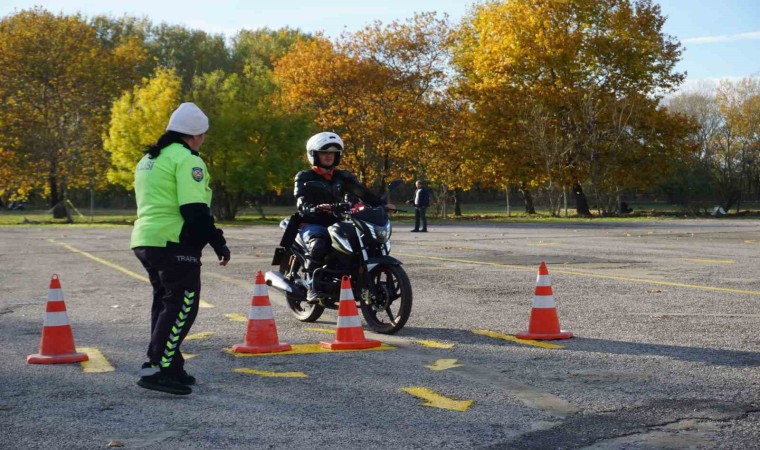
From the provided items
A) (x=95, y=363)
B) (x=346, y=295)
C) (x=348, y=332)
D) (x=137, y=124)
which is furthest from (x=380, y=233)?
(x=137, y=124)

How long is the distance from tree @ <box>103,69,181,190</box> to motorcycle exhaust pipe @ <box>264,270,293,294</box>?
1432 inches

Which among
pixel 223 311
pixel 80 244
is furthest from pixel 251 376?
pixel 80 244

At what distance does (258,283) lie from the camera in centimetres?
784

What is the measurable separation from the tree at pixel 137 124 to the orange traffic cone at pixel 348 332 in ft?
126

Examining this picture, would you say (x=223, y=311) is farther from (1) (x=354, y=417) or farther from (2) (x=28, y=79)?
(2) (x=28, y=79)

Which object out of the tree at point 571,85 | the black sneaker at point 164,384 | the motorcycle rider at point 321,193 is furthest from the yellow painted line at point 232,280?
the tree at point 571,85

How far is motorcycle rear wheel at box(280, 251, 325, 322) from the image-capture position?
945cm

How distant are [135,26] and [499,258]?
202 feet

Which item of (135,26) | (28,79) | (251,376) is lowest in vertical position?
→ (251,376)

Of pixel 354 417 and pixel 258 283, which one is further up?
pixel 258 283

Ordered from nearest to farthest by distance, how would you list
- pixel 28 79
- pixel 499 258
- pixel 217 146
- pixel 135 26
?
pixel 499 258
pixel 217 146
pixel 28 79
pixel 135 26

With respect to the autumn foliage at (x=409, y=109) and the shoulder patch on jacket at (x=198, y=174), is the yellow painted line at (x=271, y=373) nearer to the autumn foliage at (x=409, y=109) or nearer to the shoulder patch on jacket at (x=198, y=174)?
the shoulder patch on jacket at (x=198, y=174)

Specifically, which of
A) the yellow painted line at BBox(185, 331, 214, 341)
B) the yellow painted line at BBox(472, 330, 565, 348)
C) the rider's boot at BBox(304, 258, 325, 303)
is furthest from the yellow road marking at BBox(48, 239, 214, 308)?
the yellow painted line at BBox(472, 330, 565, 348)

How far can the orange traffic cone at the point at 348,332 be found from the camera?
25.8 feet
